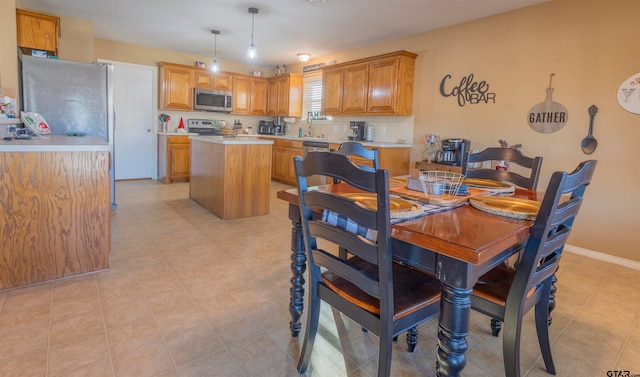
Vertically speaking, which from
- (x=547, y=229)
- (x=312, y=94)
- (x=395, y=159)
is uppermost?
(x=312, y=94)

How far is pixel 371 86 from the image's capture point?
5.03 metres

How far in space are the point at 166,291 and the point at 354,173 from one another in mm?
1730

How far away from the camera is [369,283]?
1.20 m

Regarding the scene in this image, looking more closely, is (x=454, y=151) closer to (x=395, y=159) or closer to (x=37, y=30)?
(x=395, y=159)

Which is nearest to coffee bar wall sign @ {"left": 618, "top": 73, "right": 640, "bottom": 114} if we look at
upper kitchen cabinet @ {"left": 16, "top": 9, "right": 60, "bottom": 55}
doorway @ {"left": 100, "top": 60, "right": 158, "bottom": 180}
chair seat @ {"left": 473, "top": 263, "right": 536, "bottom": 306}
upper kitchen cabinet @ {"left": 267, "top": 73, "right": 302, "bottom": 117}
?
chair seat @ {"left": 473, "top": 263, "right": 536, "bottom": 306}

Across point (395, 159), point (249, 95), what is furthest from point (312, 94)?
point (395, 159)

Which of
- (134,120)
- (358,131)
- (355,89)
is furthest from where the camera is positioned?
(134,120)

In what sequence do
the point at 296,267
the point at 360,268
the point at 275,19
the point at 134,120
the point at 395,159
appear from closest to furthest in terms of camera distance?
the point at 360,268
the point at 296,267
the point at 275,19
the point at 395,159
the point at 134,120

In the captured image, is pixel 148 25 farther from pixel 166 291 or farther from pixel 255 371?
pixel 255 371

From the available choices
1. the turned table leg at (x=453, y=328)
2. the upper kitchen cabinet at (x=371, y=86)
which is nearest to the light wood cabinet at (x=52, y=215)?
the turned table leg at (x=453, y=328)

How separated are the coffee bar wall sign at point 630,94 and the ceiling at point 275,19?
1139 millimetres

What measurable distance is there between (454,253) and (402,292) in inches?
15.4

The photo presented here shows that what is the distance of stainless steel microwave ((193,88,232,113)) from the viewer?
6.44m

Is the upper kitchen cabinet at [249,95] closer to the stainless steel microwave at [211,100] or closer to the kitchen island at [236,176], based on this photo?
the stainless steel microwave at [211,100]
